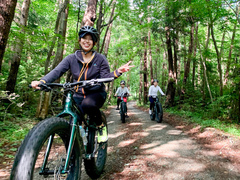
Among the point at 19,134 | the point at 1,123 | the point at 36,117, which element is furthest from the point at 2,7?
the point at 36,117

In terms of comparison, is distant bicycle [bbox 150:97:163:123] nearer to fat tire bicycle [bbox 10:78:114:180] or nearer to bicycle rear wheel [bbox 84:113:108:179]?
bicycle rear wheel [bbox 84:113:108:179]

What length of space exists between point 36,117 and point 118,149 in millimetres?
4693

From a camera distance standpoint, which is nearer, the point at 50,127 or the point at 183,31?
the point at 50,127

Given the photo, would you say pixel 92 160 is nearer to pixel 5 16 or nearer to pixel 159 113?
pixel 5 16

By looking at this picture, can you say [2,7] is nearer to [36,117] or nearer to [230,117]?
[36,117]

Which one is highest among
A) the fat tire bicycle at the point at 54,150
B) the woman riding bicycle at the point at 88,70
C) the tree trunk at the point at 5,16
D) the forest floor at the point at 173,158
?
the tree trunk at the point at 5,16

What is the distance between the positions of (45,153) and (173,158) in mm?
2879

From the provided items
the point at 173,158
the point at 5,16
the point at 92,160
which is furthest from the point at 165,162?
the point at 5,16

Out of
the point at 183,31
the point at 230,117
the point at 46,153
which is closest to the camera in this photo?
the point at 46,153

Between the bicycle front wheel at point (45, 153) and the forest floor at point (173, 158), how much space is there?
125cm

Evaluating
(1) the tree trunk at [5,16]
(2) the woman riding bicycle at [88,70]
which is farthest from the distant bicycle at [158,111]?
(1) the tree trunk at [5,16]

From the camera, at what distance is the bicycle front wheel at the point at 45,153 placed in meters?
1.25

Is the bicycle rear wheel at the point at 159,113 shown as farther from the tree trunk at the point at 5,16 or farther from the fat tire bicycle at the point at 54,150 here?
the tree trunk at the point at 5,16

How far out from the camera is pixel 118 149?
4555 mm
